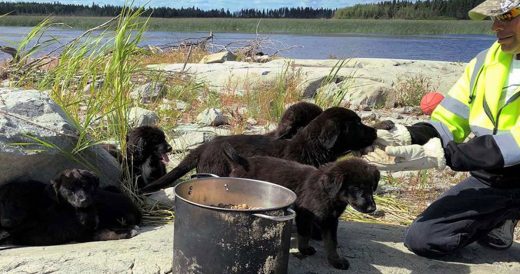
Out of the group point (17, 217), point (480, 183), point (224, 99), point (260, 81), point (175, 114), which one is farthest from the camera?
point (260, 81)

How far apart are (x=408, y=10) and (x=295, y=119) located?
248ft

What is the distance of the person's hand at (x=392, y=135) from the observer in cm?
558

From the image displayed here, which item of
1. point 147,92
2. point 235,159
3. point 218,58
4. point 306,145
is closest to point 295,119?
point 306,145

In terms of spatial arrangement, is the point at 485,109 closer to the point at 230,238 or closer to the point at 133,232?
the point at 230,238

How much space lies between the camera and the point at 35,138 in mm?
5512

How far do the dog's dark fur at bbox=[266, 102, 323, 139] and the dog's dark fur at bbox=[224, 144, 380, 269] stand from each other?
1.62 m

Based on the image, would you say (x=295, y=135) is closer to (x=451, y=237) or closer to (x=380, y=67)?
(x=451, y=237)

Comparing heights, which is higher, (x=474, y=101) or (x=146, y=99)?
(x=474, y=101)

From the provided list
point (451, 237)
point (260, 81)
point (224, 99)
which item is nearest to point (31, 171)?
point (451, 237)

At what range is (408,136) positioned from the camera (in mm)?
5523

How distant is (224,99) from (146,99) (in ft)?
7.14

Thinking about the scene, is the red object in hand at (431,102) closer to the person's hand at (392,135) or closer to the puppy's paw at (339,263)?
the person's hand at (392,135)

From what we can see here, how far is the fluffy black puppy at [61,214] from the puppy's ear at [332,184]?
1944 mm

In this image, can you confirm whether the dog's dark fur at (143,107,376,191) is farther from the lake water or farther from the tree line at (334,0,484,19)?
the tree line at (334,0,484,19)
